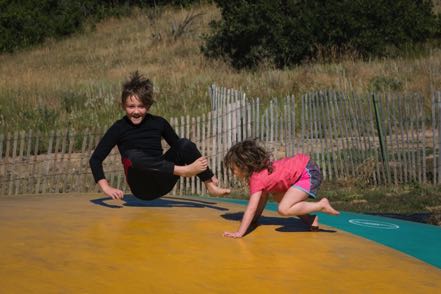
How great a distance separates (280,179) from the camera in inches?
191

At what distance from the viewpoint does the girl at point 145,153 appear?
548 cm

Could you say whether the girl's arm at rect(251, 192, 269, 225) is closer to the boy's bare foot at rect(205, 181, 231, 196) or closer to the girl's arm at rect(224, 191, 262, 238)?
the girl's arm at rect(224, 191, 262, 238)

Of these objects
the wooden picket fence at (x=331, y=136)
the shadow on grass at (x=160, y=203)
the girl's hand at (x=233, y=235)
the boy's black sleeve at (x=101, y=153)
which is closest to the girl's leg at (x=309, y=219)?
the shadow on grass at (x=160, y=203)

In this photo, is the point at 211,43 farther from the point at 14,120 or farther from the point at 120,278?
the point at 120,278

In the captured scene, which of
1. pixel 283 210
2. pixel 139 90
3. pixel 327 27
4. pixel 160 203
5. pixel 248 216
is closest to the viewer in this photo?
pixel 248 216

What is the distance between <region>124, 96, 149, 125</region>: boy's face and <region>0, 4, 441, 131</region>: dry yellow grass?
1061 cm

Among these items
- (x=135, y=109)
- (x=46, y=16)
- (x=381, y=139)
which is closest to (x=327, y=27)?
(x=381, y=139)

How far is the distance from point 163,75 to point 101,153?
1718 centimetres

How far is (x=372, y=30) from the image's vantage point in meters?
21.2

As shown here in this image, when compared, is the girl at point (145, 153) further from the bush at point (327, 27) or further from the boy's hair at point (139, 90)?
the bush at point (327, 27)

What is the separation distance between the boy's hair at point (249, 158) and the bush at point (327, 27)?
1654 centimetres

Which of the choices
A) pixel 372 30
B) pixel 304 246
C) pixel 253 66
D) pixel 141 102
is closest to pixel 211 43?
pixel 253 66

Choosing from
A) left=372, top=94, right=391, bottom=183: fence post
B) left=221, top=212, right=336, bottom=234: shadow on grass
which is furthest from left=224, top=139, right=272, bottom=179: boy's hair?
left=372, top=94, right=391, bottom=183: fence post

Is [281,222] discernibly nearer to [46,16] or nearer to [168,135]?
[168,135]
